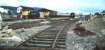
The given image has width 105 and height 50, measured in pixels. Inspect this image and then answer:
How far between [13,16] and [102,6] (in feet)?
3.87

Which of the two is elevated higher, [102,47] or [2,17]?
[2,17]

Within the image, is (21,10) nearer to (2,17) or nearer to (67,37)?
(2,17)

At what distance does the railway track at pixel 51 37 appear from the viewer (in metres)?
3.35

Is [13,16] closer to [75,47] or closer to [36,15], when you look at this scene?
[36,15]

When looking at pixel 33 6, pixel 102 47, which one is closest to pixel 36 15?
pixel 33 6

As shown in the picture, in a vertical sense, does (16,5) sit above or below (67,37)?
above

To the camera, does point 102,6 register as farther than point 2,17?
No

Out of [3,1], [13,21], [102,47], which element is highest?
[3,1]

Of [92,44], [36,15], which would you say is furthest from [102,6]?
[36,15]

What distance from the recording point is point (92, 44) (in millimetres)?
3256

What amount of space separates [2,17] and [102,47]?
139cm

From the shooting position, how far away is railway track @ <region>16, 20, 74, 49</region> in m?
3.35

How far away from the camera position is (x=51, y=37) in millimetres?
3414

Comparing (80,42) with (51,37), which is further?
(51,37)
